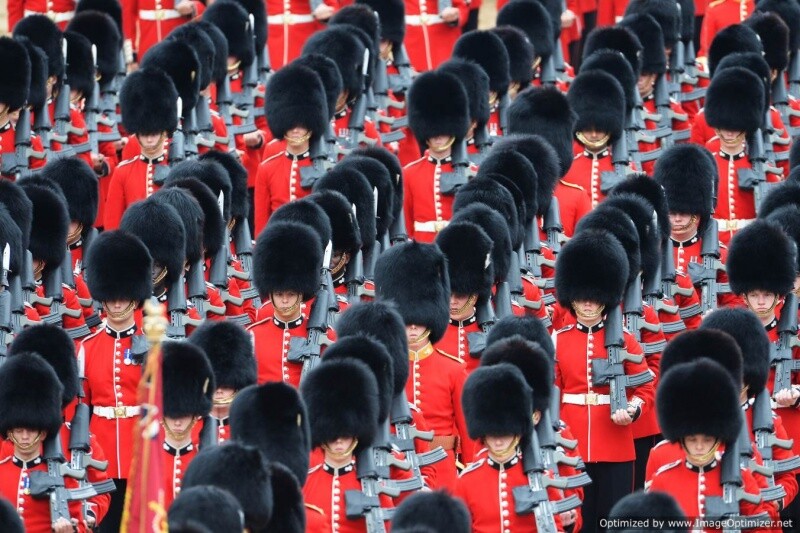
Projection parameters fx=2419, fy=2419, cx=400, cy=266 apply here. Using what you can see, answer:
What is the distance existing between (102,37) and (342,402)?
601cm

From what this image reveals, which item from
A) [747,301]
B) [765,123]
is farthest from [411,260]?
[765,123]

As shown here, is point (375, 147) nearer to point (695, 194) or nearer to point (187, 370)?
point (695, 194)

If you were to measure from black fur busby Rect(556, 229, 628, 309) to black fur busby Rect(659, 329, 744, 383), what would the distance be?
820 mm

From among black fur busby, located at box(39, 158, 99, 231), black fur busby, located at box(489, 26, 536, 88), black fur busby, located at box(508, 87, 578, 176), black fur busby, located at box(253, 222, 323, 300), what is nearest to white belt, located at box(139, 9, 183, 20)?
black fur busby, located at box(489, 26, 536, 88)

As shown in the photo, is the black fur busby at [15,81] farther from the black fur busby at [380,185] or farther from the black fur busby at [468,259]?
the black fur busby at [468,259]

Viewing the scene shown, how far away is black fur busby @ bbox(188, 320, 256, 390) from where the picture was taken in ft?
30.4

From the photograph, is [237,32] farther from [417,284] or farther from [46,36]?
[417,284]

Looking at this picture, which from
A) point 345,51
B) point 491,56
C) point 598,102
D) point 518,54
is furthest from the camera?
point 518,54

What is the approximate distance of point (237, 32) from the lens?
1411 cm

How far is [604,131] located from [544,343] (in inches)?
127

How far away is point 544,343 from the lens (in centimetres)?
944

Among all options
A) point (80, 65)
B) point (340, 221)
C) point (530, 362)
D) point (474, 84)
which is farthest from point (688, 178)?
point (80, 65)

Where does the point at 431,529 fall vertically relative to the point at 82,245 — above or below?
above

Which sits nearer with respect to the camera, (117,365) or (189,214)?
(117,365)
